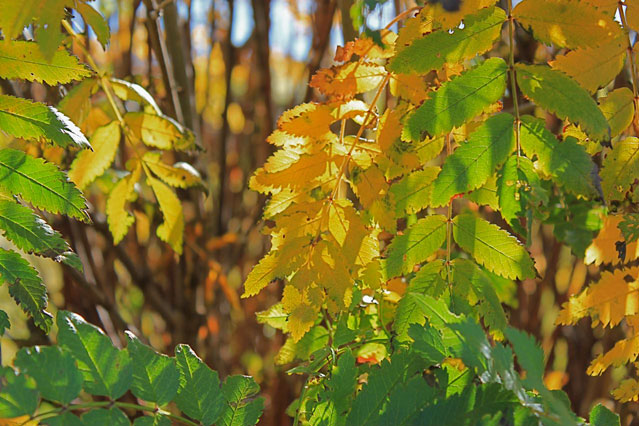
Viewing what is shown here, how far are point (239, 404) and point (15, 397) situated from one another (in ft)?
0.71

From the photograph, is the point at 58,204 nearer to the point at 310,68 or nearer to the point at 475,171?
the point at 475,171

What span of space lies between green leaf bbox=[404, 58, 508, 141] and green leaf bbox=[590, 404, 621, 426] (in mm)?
320

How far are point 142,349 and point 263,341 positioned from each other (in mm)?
1520

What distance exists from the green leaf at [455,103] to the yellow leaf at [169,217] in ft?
1.59

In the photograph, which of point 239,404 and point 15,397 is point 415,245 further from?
point 15,397

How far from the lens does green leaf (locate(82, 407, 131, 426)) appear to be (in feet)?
1.77

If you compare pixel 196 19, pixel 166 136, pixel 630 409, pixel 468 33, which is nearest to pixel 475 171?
pixel 468 33

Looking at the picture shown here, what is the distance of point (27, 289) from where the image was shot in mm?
672

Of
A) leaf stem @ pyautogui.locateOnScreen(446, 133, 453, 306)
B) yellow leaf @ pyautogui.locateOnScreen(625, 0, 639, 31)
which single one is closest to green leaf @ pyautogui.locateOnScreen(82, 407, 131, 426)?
leaf stem @ pyautogui.locateOnScreen(446, 133, 453, 306)

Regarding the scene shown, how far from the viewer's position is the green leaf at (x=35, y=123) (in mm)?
721

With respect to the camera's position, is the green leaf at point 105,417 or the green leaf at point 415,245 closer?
the green leaf at point 105,417

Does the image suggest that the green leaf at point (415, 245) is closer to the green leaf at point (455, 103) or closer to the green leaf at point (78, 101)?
the green leaf at point (455, 103)

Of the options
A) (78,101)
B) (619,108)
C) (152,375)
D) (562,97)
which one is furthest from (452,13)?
(78,101)

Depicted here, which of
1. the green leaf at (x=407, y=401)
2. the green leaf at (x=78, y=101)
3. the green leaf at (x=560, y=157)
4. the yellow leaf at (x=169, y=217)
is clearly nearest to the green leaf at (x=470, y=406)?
the green leaf at (x=407, y=401)
